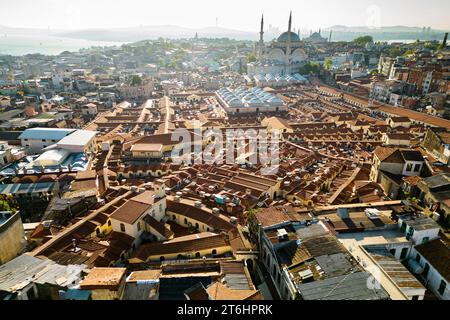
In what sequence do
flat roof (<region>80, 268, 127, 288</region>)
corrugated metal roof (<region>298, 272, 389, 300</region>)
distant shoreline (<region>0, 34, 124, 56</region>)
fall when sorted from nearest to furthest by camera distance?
1. corrugated metal roof (<region>298, 272, 389, 300</region>)
2. flat roof (<region>80, 268, 127, 288</region>)
3. distant shoreline (<region>0, 34, 124, 56</region>)

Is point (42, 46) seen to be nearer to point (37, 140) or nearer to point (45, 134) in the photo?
point (45, 134)

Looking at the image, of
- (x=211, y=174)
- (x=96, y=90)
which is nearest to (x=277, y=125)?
(x=211, y=174)

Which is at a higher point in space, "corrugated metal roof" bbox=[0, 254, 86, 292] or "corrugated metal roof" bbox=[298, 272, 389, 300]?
"corrugated metal roof" bbox=[298, 272, 389, 300]

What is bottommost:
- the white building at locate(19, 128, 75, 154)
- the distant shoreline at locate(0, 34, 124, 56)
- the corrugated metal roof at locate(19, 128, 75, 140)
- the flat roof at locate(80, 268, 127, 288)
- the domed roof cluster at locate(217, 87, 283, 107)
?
the white building at locate(19, 128, 75, 154)

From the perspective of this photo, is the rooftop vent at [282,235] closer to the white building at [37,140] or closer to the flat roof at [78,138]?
the flat roof at [78,138]

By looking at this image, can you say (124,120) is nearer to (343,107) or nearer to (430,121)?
(343,107)

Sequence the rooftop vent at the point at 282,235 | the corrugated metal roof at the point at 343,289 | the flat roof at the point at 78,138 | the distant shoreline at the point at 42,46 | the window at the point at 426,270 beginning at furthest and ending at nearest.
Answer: the distant shoreline at the point at 42,46, the flat roof at the point at 78,138, the rooftop vent at the point at 282,235, the window at the point at 426,270, the corrugated metal roof at the point at 343,289

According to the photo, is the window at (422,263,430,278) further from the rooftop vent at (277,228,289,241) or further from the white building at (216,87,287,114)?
the white building at (216,87,287,114)

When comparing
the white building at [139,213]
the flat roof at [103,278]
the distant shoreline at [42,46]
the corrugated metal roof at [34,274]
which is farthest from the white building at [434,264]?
the distant shoreline at [42,46]

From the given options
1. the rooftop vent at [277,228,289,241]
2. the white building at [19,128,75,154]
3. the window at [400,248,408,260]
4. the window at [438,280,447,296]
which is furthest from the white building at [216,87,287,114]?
the window at [438,280,447,296]
